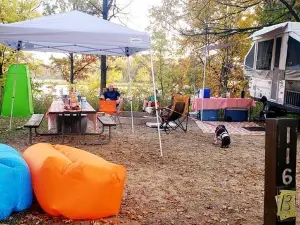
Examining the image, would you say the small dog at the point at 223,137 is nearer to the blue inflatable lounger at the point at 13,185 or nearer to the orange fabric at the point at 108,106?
the orange fabric at the point at 108,106

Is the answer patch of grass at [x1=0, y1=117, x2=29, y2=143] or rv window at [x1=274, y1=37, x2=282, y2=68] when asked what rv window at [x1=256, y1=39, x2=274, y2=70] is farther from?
patch of grass at [x1=0, y1=117, x2=29, y2=143]

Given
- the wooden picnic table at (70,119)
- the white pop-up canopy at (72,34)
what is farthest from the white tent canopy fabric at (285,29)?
the wooden picnic table at (70,119)

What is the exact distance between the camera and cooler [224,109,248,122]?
10.9m

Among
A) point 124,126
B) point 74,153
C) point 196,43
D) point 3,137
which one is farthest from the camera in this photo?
point 196,43

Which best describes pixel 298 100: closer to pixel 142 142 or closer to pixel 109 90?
pixel 142 142

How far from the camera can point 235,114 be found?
36.0ft

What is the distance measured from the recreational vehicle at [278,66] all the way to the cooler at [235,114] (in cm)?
60

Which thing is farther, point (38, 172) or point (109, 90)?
point (109, 90)

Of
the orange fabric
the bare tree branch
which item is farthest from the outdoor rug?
the bare tree branch

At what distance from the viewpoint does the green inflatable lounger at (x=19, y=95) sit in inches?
383

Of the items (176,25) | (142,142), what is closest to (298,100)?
(142,142)

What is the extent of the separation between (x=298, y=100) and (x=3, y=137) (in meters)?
6.14

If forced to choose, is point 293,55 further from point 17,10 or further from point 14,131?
point 17,10

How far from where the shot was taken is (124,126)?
9.14 meters
